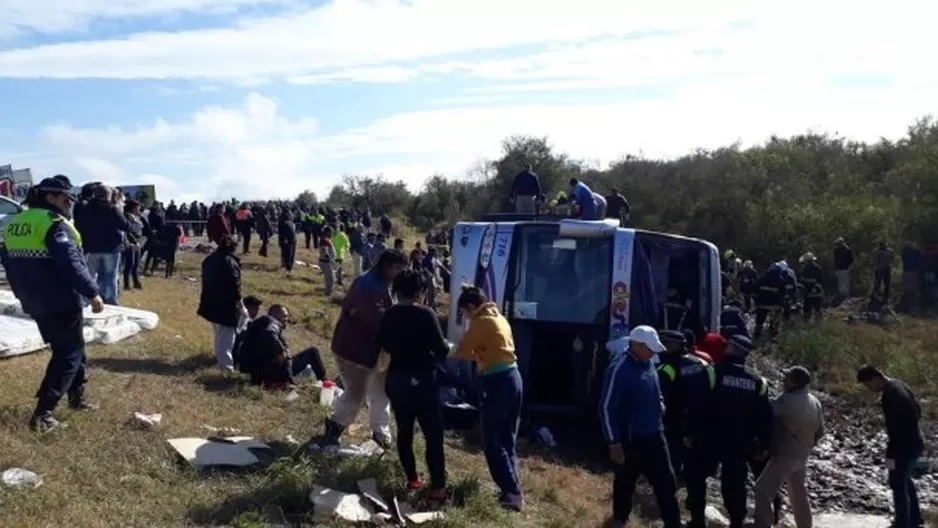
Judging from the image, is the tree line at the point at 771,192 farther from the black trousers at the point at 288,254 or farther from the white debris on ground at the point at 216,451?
the white debris on ground at the point at 216,451

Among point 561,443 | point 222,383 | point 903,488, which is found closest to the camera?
point 903,488

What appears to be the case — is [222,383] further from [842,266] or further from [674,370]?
[842,266]

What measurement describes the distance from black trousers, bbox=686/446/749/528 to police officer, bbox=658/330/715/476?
9.7 inches

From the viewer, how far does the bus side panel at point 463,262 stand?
12945 millimetres

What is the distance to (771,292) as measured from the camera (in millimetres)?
22859

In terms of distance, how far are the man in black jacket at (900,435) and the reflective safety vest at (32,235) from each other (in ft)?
23.6

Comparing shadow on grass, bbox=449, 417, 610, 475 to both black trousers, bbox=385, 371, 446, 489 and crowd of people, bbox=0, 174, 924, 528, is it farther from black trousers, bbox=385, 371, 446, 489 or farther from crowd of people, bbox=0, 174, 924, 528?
black trousers, bbox=385, 371, 446, 489

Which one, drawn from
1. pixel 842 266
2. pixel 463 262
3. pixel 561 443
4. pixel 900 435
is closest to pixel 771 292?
pixel 842 266

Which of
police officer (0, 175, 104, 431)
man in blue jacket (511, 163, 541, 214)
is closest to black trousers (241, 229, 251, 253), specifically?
man in blue jacket (511, 163, 541, 214)

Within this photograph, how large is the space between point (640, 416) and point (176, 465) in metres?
3.44

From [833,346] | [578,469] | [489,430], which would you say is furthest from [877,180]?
[489,430]

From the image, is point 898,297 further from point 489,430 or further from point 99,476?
point 99,476

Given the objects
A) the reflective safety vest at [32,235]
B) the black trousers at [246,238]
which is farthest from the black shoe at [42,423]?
the black trousers at [246,238]

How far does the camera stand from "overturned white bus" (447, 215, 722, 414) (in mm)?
12102
